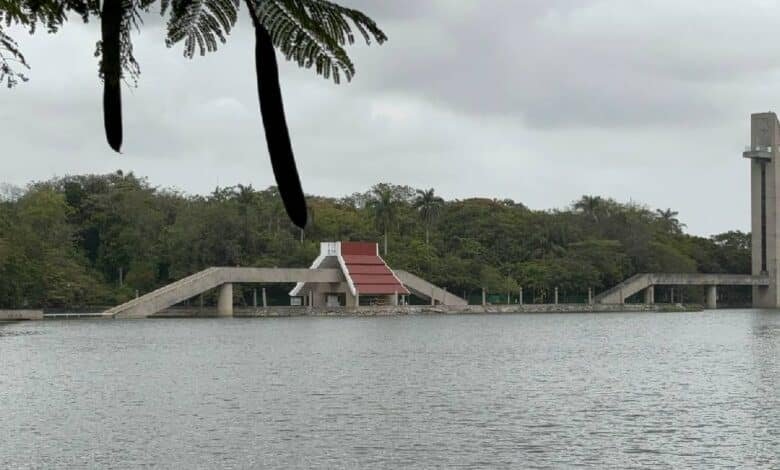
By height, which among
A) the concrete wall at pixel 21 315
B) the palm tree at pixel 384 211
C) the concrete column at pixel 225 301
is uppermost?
the palm tree at pixel 384 211

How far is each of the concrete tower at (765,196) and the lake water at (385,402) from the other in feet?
207

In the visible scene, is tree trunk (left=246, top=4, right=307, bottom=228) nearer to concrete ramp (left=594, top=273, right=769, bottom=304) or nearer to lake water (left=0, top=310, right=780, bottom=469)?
lake water (left=0, top=310, right=780, bottom=469)

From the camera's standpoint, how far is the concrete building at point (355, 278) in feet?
298

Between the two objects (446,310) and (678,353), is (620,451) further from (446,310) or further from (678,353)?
(446,310)

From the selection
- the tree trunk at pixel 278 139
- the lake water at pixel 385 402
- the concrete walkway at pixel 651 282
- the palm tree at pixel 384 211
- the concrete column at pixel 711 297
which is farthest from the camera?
the concrete column at pixel 711 297

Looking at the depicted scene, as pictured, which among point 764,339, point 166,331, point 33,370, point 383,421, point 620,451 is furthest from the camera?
point 166,331

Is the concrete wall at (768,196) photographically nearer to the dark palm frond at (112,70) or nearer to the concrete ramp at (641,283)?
the concrete ramp at (641,283)

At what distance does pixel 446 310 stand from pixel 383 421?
236ft

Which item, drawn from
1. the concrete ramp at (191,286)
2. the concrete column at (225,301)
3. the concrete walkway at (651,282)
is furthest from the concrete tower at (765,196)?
the concrete column at (225,301)

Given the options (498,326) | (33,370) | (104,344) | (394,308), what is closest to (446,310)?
(394,308)

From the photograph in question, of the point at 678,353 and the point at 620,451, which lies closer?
the point at 620,451

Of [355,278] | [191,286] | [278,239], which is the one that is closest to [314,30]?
[191,286]

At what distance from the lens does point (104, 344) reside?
55844 millimetres

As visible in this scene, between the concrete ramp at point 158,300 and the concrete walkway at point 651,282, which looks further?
the concrete walkway at point 651,282
